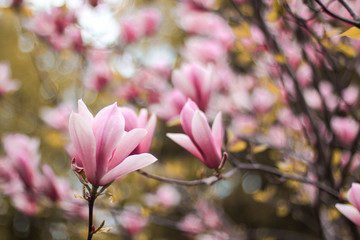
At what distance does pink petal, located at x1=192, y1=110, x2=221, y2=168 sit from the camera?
2.09 feet

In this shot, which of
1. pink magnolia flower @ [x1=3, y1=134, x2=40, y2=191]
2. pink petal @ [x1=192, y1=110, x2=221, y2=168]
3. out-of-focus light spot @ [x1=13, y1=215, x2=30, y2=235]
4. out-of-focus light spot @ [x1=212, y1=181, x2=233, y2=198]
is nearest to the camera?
pink petal @ [x1=192, y1=110, x2=221, y2=168]

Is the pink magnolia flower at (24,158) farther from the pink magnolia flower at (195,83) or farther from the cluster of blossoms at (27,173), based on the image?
the pink magnolia flower at (195,83)

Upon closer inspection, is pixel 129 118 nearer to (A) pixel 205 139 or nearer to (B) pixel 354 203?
(A) pixel 205 139

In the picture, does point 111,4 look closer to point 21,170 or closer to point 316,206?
point 21,170

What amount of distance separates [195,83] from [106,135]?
1.32 ft

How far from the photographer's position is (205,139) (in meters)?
0.66

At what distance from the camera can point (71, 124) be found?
534mm

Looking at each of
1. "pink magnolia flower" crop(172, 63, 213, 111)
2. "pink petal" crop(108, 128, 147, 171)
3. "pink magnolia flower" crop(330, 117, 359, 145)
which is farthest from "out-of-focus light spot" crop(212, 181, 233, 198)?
"pink petal" crop(108, 128, 147, 171)

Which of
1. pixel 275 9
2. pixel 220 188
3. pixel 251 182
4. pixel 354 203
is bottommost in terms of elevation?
pixel 251 182

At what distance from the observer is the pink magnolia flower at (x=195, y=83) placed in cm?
88

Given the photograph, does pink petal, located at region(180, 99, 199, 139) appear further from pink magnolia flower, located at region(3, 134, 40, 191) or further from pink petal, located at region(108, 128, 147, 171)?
pink magnolia flower, located at region(3, 134, 40, 191)

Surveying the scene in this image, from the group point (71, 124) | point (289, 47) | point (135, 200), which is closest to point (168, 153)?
point (135, 200)

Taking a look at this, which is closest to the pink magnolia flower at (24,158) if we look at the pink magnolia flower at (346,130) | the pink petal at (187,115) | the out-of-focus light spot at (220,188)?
the pink petal at (187,115)

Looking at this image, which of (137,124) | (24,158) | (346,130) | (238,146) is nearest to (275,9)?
(238,146)
